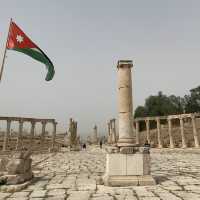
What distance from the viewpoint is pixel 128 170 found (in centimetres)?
922

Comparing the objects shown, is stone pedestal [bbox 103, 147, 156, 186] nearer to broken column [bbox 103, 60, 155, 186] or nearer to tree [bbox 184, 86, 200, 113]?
broken column [bbox 103, 60, 155, 186]

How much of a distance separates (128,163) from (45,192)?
301 centimetres

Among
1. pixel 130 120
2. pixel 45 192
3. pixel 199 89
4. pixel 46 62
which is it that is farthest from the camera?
pixel 199 89

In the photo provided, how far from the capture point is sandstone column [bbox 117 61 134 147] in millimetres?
10023

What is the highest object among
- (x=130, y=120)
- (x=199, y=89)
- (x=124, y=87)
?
(x=199, y=89)

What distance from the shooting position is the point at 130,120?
10.3 m

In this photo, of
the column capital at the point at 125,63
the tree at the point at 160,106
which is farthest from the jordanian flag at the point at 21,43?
the tree at the point at 160,106

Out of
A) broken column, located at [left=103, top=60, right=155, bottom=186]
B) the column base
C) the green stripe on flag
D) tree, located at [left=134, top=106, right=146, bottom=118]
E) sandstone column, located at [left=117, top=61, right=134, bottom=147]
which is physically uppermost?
tree, located at [left=134, top=106, right=146, bottom=118]

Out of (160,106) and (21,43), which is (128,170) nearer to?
(21,43)

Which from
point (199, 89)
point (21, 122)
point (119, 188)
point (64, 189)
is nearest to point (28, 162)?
point (64, 189)

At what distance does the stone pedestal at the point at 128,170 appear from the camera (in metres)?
8.98

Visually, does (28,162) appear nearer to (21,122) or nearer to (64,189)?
(64,189)

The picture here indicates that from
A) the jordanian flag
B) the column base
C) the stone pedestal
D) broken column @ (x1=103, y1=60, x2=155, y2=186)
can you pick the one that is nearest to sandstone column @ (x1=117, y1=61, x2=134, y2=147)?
broken column @ (x1=103, y1=60, x2=155, y2=186)

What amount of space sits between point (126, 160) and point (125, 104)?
2.26 m
